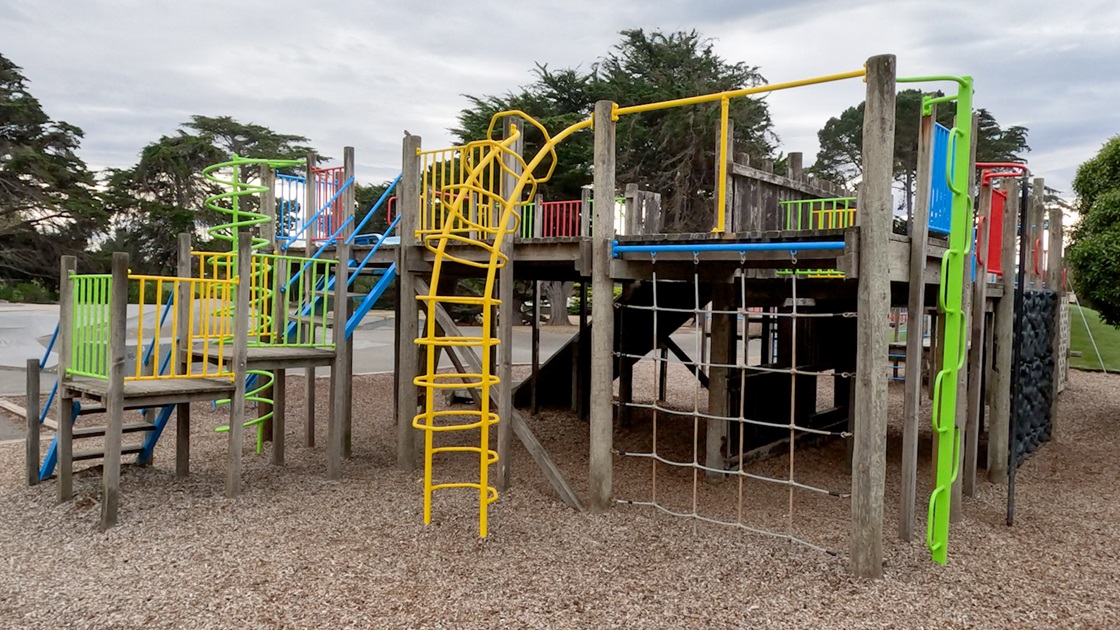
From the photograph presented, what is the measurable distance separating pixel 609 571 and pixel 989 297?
521 cm

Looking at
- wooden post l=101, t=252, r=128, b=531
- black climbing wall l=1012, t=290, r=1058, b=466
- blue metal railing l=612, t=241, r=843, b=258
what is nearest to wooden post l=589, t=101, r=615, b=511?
blue metal railing l=612, t=241, r=843, b=258

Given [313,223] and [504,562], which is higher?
[313,223]

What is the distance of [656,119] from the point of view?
2955cm

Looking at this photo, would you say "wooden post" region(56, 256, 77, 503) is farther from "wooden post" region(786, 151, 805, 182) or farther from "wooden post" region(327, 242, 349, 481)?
"wooden post" region(786, 151, 805, 182)

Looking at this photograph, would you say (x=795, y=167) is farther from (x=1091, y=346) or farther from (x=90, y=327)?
(x=1091, y=346)

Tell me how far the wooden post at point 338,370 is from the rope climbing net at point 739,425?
2711 millimetres

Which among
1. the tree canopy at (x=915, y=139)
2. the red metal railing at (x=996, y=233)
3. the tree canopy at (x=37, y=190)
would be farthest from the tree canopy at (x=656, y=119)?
the red metal railing at (x=996, y=233)

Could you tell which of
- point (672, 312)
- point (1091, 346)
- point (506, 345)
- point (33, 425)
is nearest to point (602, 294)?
point (506, 345)

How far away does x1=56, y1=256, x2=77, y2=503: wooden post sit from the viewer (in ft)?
21.6

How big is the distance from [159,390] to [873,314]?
5.26 metres

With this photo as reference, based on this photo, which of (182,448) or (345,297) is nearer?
(182,448)

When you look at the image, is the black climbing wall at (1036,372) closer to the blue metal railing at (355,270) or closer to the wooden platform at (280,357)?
the blue metal railing at (355,270)

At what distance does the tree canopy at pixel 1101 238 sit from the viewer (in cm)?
1050

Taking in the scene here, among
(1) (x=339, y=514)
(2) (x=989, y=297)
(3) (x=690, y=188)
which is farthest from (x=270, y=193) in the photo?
(3) (x=690, y=188)
